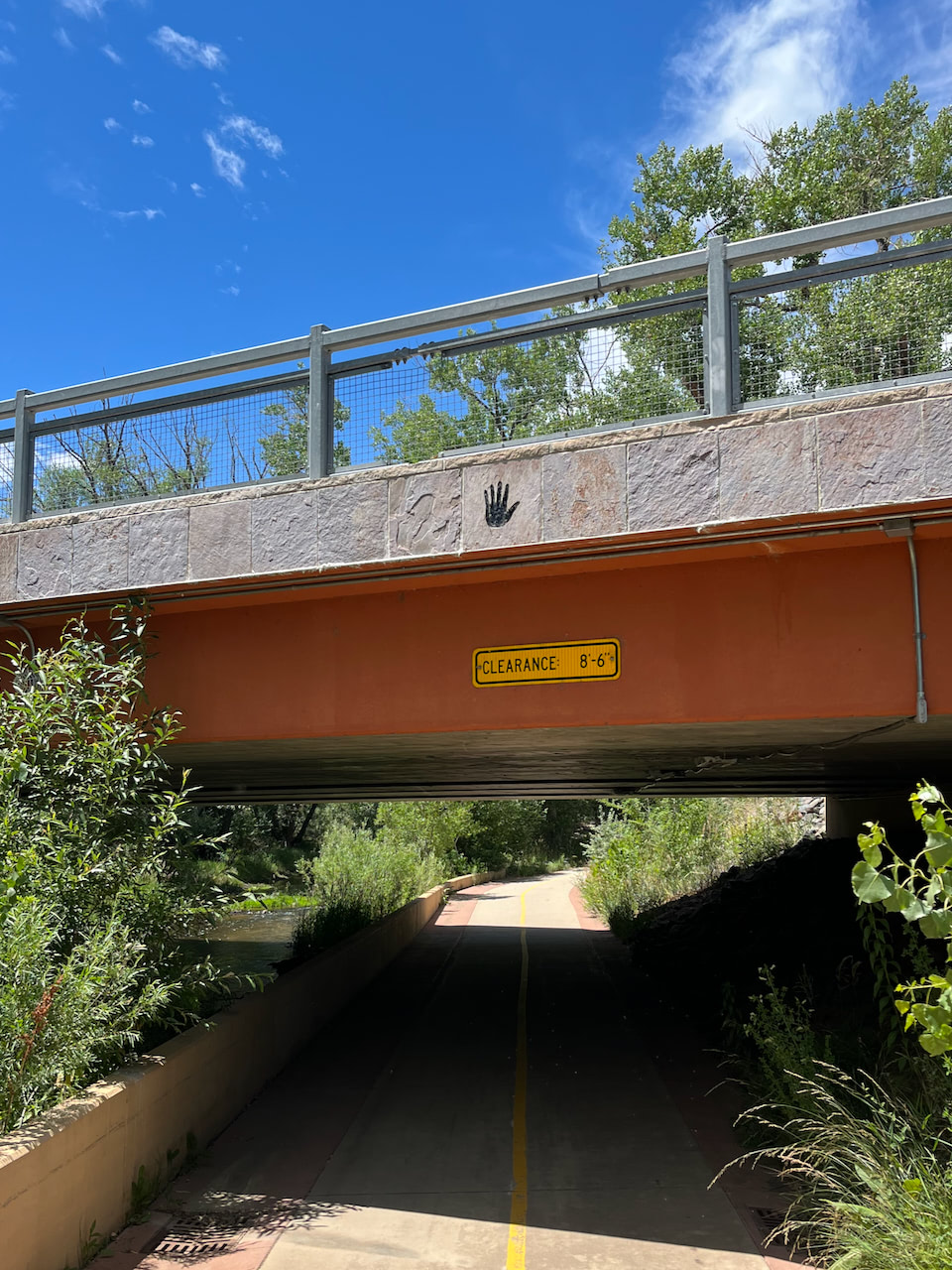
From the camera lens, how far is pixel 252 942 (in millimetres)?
23266

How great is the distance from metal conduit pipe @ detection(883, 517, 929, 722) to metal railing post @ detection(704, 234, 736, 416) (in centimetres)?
125

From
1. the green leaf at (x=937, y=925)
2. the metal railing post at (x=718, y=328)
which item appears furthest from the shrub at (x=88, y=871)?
the green leaf at (x=937, y=925)

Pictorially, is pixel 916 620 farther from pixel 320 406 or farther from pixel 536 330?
pixel 320 406

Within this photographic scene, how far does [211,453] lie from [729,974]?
9.79 meters

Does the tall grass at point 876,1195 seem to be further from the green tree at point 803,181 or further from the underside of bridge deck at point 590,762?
the green tree at point 803,181

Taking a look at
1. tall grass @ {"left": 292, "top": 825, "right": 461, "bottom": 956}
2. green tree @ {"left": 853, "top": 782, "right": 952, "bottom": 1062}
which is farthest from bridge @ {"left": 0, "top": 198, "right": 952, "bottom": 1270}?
tall grass @ {"left": 292, "top": 825, "right": 461, "bottom": 956}

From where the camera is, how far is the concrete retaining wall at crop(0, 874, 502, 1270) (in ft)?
16.6

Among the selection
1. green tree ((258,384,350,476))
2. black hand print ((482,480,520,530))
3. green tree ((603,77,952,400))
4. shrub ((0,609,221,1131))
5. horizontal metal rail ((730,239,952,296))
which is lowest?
shrub ((0,609,221,1131))

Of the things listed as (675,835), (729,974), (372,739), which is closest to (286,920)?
(675,835)

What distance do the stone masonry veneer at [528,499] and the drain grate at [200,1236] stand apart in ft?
13.7

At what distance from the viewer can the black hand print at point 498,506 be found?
6.66 metres

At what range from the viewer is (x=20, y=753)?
6.68 m

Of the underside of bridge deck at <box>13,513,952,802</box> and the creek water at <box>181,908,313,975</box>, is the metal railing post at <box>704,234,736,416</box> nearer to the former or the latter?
the underside of bridge deck at <box>13,513,952,802</box>

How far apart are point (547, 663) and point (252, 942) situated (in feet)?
60.1
